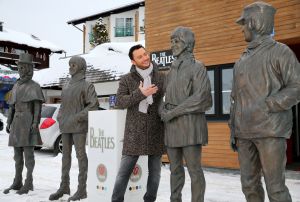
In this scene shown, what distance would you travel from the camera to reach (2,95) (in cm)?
3425

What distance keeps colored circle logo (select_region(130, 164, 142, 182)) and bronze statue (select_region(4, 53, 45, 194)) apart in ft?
7.36

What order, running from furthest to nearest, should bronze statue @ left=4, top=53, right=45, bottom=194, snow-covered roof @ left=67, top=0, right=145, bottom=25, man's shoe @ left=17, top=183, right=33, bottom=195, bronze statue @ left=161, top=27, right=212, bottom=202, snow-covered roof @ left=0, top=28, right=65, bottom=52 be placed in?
snow-covered roof @ left=0, top=28, right=65, bottom=52 < snow-covered roof @ left=67, top=0, right=145, bottom=25 < bronze statue @ left=4, top=53, right=45, bottom=194 < man's shoe @ left=17, top=183, right=33, bottom=195 < bronze statue @ left=161, top=27, right=212, bottom=202

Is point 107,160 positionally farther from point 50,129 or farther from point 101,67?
point 101,67

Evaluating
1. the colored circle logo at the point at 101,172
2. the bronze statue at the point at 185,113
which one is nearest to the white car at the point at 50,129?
the colored circle logo at the point at 101,172

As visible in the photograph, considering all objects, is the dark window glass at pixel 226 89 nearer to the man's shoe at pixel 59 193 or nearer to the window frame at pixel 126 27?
the man's shoe at pixel 59 193

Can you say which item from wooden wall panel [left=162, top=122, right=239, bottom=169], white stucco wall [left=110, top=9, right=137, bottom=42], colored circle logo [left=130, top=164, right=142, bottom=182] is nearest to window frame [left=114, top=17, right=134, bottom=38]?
white stucco wall [left=110, top=9, right=137, bottom=42]

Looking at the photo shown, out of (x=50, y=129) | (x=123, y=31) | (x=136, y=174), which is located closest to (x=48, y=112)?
(x=50, y=129)

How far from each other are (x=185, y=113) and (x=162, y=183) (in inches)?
158

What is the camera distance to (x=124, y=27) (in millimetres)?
34250

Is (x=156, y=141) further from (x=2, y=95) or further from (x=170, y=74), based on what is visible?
(x=2, y=95)

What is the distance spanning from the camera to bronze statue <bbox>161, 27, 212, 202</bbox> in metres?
3.97

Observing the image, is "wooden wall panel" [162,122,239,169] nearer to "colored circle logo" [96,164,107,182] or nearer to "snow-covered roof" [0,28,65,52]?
"colored circle logo" [96,164,107,182]

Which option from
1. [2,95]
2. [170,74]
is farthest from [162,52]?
[2,95]

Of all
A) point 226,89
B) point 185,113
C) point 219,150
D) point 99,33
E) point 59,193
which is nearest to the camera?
point 185,113
